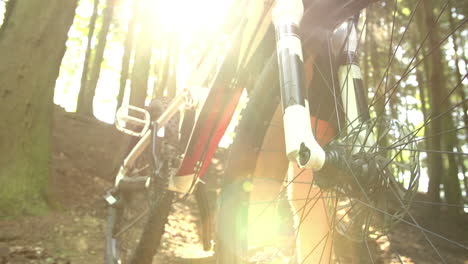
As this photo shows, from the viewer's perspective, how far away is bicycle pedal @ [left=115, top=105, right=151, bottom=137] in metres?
2.97

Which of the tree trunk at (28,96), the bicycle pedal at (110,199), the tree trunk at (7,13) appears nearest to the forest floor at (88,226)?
the tree trunk at (28,96)

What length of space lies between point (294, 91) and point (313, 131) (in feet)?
1.56

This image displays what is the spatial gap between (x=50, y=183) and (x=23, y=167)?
50 cm

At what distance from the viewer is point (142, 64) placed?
775 centimetres

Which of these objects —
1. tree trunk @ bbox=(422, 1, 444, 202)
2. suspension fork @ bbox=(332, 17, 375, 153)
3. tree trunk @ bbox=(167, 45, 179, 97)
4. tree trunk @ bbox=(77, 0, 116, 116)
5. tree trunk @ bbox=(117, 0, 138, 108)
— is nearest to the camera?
suspension fork @ bbox=(332, 17, 375, 153)

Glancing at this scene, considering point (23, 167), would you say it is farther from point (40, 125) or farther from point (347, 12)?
point (347, 12)

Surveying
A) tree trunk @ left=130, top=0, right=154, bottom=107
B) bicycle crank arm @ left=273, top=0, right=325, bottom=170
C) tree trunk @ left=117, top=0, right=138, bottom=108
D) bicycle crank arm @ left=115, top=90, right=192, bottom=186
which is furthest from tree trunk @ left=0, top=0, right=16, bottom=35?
tree trunk @ left=117, top=0, right=138, bottom=108

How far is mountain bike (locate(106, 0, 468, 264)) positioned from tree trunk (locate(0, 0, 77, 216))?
2406 millimetres

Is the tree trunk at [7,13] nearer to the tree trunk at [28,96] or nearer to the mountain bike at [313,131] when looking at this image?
the tree trunk at [28,96]

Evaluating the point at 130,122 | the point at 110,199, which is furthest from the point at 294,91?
the point at 110,199

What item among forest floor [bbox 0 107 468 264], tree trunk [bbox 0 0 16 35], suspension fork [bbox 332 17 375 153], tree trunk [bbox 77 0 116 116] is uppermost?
tree trunk [bbox 77 0 116 116]

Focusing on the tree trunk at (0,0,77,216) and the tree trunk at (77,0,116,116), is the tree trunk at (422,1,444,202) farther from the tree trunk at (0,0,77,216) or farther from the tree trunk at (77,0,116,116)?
the tree trunk at (77,0,116,116)

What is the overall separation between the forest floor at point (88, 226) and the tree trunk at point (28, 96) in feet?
1.03

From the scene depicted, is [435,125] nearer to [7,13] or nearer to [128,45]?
Answer: [7,13]
